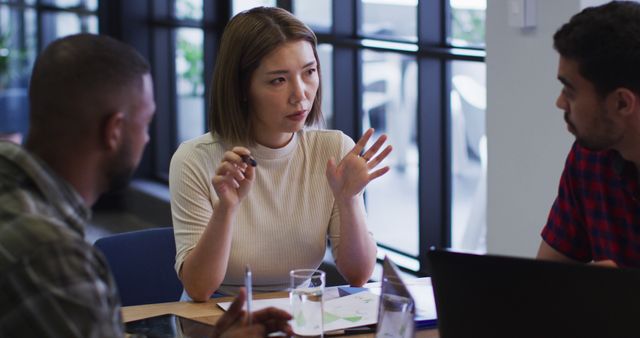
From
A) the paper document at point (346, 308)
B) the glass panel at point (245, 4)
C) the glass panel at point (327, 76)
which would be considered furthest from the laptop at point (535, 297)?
the glass panel at point (245, 4)

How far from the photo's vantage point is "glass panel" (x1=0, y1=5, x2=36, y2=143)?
7.79 m

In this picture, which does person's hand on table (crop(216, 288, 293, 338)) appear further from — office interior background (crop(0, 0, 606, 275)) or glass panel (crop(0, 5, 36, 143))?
glass panel (crop(0, 5, 36, 143))

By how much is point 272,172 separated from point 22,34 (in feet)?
21.4

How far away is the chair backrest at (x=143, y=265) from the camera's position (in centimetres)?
245

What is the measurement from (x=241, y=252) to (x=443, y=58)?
5.17 ft

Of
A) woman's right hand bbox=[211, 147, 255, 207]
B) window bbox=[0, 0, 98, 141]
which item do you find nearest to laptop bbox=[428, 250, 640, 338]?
woman's right hand bbox=[211, 147, 255, 207]

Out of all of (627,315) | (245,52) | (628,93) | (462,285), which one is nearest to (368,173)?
(245,52)

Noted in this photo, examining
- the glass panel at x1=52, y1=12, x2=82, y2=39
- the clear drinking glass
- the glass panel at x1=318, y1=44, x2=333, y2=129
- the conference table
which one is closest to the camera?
the clear drinking glass

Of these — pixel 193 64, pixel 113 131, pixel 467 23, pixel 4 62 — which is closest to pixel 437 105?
pixel 467 23

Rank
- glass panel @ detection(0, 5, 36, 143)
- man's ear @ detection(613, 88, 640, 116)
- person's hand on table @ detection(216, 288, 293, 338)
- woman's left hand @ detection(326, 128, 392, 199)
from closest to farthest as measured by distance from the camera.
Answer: person's hand on table @ detection(216, 288, 293, 338) < man's ear @ detection(613, 88, 640, 116) < woman's left hand @ detection(326, 128, 392, 199) < glass panel @ detection(0, 5, 36, 143)

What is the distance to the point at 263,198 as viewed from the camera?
2.38 m

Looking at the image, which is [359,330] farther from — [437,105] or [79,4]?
[79,4]

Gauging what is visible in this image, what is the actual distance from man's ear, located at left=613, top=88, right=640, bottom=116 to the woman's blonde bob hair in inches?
33.6

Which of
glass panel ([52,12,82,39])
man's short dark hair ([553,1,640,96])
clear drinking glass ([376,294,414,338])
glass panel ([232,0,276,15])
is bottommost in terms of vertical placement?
clear drinking glass ([376,294,414,338])
